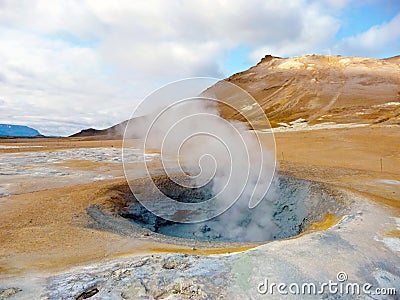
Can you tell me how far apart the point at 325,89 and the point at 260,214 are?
4396 centimetres

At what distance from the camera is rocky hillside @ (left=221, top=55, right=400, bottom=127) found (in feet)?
128

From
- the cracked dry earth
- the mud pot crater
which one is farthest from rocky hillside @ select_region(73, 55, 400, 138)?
the cracked dry earth

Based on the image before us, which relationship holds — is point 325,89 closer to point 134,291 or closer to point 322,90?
point 322,90

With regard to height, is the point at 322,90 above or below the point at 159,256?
above

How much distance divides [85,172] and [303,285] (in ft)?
37.8

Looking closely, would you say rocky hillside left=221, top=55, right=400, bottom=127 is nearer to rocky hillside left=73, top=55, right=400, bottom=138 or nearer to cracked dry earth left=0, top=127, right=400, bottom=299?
rocky hillside left=73, top=55, right=400, bottom=138

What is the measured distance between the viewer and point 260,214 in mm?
11133

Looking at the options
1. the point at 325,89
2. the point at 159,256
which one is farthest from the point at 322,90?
the point at 159,256

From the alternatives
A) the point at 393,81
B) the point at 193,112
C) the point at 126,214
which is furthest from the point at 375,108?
the point at 126,214

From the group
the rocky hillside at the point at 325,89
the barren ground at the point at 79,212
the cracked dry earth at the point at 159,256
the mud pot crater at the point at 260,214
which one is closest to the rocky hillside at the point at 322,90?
the rocky hillside at the point at 325,89

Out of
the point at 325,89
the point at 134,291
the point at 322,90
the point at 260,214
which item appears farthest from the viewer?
the point at 325,89

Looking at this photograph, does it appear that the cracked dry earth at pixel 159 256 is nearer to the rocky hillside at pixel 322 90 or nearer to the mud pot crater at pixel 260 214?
the mud pot crater at pixel 260 214

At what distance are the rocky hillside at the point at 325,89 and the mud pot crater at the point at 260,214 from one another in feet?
85.5

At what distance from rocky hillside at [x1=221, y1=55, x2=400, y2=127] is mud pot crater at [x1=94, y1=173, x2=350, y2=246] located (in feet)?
85.5
